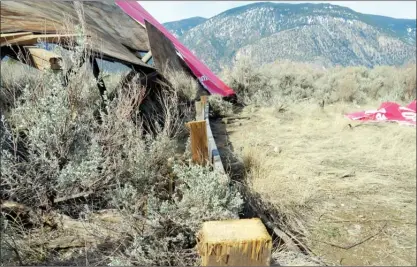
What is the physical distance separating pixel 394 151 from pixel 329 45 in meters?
1.24

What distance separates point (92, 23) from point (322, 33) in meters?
3.18

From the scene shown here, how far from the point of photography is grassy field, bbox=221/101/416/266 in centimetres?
279

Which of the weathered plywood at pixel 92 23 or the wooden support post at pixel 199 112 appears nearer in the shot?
the weathered plywood at pixel 92 23

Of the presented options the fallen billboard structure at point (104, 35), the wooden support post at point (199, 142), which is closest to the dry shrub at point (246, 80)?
the fallen billboard structure at point (104, 35)

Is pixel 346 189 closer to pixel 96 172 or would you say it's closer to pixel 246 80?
pixel 96 172

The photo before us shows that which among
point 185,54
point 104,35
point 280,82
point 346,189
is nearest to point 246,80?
point 280,82

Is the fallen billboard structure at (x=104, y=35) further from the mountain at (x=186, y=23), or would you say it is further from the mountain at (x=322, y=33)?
the mountain at (x=322, y=33)

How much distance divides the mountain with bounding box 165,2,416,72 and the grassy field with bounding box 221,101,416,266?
0.48m

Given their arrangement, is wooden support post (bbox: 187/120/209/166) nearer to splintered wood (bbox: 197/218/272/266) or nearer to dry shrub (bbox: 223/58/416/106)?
splintered wood (bbox: 197/218/272/266)

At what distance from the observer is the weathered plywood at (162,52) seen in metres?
5.00

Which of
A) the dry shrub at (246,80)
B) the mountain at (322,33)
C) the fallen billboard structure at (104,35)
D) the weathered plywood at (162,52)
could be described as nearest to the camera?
the mountain at (322,33)

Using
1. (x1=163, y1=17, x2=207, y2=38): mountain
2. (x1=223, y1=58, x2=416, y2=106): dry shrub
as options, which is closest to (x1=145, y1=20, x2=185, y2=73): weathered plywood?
(x1=163, y1=17, x2=207, y2=38): mountain

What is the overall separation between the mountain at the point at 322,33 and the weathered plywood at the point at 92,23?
1.38m

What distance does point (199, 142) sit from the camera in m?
3.01
